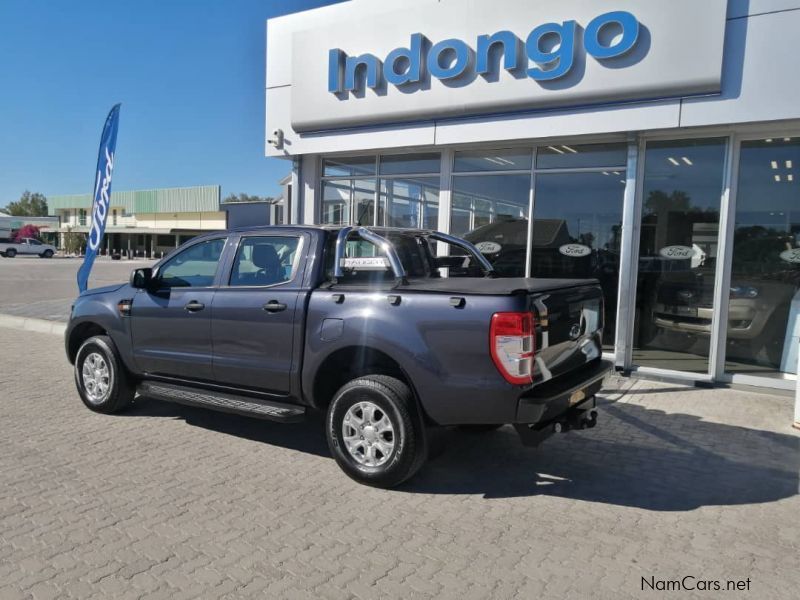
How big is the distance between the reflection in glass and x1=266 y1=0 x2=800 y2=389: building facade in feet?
0.08

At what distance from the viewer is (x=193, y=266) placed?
215 inches

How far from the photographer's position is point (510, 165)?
9.16 metres

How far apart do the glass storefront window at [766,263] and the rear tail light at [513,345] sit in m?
5.34

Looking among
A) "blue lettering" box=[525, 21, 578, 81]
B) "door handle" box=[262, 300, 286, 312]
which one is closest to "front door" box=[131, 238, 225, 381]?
"door handle" box=[262, 300, 286, 312]

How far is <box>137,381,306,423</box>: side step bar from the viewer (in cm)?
462

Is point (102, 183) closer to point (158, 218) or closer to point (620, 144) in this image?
point (620, 144)

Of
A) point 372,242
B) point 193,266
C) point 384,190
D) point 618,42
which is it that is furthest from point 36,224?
point 372,242

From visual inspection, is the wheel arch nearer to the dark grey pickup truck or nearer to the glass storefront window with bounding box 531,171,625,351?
the dark grey pickup truck

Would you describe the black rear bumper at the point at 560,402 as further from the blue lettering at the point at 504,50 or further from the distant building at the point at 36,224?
the distant building at the point at 36,224

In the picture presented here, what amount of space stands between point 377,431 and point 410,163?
6.72m

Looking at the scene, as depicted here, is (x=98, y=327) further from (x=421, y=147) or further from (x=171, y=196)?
(x=171, y=196)

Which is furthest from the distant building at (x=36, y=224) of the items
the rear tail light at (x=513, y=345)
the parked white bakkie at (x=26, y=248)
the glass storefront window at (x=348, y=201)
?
the rear tail light at (x=513, y=345)

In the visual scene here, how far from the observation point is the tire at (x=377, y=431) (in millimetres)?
4051

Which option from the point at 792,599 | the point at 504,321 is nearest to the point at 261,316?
the point at 504,321
